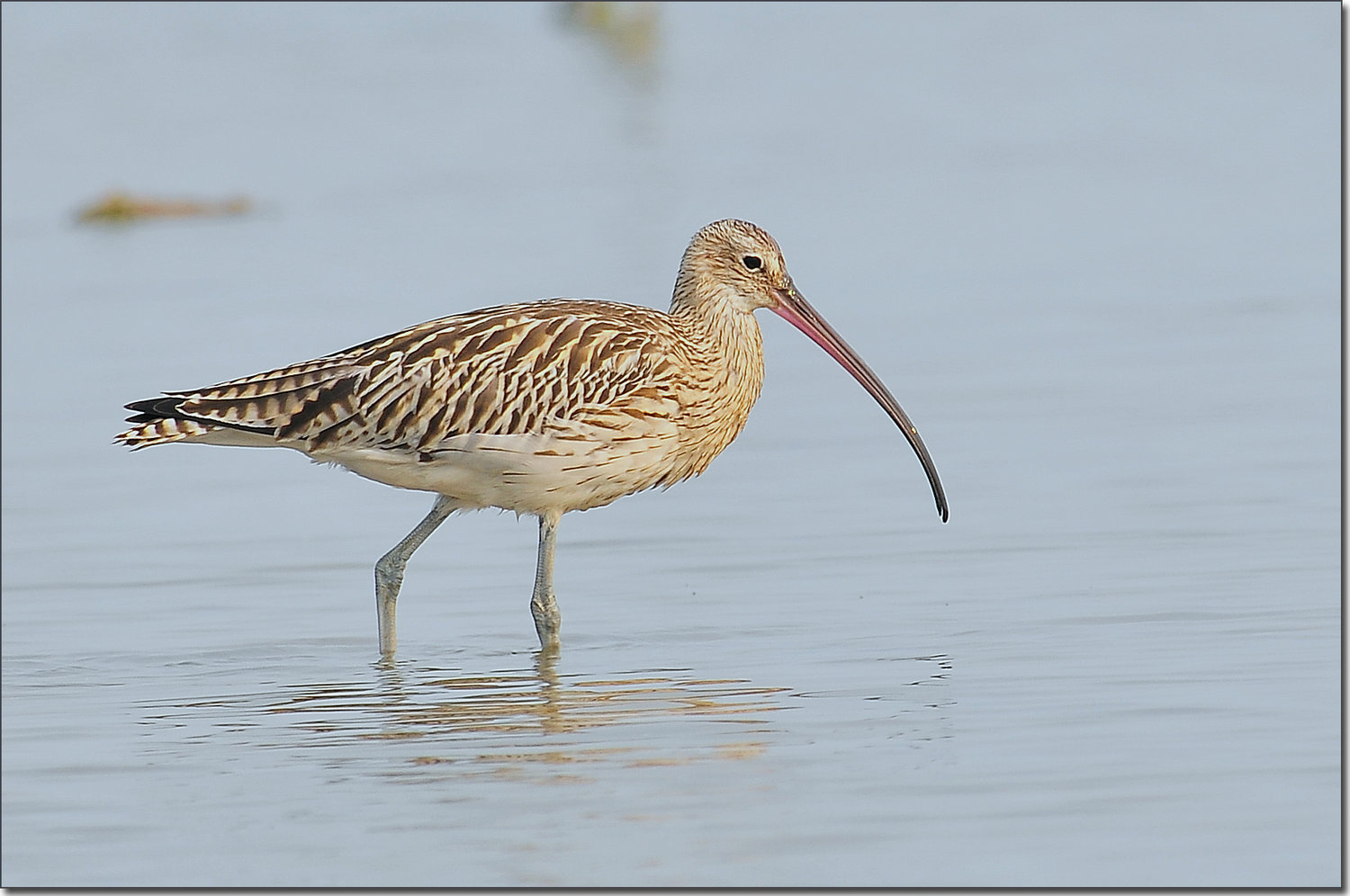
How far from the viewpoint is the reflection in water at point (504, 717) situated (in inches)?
344

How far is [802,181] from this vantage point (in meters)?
24.6

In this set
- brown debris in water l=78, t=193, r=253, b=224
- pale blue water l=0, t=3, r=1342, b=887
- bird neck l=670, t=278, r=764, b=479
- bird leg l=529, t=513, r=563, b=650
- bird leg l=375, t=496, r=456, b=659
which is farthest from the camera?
brown debris in water l=78, t=193, r=253, b=224

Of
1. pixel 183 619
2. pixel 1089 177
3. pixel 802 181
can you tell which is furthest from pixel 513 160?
pixel 183 619

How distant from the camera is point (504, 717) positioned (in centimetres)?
945

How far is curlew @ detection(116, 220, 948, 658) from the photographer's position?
11.2 metres

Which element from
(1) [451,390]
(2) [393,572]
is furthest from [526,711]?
(1) [451,390]

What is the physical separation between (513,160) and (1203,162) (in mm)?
7367

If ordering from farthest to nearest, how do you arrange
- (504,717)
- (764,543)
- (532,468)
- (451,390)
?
(764,543)
(451,390)
(532,468)
(504,717)

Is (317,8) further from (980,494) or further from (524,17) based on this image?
(980,494)

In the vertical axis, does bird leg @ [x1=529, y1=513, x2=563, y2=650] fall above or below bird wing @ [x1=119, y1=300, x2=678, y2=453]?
below

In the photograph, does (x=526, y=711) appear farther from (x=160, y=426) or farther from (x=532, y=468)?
(x=160, y=426)

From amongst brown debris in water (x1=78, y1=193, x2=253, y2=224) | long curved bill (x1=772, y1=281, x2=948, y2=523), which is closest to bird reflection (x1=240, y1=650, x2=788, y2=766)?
long curved bill (x1=772, y1=281, x2=948, y2=523)

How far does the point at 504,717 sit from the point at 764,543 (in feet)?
10.3

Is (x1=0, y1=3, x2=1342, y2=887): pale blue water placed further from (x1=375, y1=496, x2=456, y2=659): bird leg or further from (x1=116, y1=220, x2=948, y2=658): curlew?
(x1=116, y1=220, x2=948, y2=658): curlew
